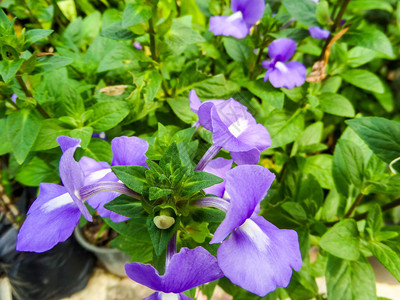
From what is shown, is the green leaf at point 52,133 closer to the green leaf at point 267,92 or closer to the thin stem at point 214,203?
the thin stem at point 214,203

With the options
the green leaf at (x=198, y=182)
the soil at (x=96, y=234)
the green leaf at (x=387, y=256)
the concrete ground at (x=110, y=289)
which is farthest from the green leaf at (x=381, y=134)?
the soil at (x=96, y=234)

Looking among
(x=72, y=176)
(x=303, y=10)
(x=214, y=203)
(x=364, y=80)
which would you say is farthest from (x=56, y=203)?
(x=364, y=80)

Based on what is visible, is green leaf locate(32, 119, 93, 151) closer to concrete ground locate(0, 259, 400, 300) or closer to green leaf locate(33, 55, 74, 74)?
green leaf locate(33, 55, 74, 74)

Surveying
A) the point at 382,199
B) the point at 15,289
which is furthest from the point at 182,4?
the point at 15,289

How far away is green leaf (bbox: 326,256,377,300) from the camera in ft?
3.57

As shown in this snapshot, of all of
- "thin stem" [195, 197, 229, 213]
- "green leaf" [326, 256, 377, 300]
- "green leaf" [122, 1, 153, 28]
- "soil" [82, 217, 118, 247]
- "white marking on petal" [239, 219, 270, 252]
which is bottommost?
"soil" [82, 217, 118, 247]

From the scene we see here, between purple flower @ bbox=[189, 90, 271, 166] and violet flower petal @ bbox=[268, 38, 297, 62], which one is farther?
violet flower petal @ bbox=[268, 38, 297, 62]

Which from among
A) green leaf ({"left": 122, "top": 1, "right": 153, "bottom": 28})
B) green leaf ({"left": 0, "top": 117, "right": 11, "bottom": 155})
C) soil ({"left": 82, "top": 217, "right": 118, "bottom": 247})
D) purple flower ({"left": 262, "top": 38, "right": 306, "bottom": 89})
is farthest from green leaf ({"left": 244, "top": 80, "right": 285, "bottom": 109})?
soil ({"left": 82, "top": 217, "right": 118, "bottom": 247})

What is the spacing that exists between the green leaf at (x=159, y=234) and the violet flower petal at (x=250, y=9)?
961 millimetres

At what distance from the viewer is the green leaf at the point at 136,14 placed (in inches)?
38.9

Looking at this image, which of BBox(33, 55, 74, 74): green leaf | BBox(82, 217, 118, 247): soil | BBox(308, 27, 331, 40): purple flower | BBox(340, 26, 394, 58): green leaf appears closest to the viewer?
BBox(33, 55, 74, 74): green leaf

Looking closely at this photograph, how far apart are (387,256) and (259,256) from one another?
2.17 feet

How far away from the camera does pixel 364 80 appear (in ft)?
4.98

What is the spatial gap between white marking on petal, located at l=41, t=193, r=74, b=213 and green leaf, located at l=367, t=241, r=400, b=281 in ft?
3.18
